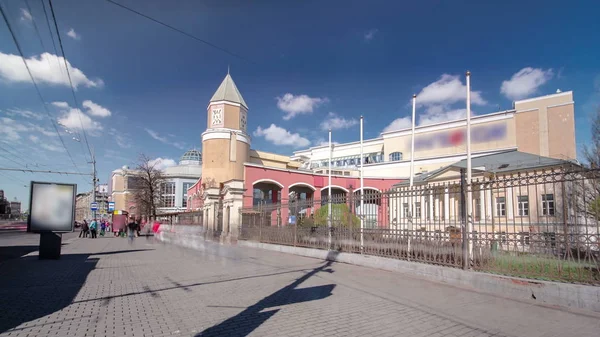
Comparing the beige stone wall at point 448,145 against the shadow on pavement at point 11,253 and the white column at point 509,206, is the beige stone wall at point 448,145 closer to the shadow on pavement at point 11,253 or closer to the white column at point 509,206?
the white column at point 509,206

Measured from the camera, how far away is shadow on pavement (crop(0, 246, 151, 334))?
18.5 feet

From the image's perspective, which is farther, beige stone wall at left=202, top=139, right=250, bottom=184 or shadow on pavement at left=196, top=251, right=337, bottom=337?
beige stone wall at left=202, top=139, right=250, bottom=184

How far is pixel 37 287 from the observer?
7.73 metres

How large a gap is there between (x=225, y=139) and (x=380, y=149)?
32.9 metres

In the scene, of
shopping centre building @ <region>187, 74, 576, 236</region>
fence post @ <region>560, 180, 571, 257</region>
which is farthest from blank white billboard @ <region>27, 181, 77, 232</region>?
fence post @ <region>560, 180, 571, 257</region>

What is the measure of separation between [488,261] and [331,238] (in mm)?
5766

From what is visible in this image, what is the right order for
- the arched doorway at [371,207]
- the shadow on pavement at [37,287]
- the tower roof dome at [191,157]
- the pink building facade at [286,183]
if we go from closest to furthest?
the shadow on pavement at [37,287]
the arched doorway at [371,207]
the pink building facade at [286,183]
the tower roof dome at [191,157]

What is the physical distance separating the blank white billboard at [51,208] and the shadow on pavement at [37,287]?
1.18 metres

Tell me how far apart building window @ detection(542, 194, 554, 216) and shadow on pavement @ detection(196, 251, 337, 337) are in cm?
431

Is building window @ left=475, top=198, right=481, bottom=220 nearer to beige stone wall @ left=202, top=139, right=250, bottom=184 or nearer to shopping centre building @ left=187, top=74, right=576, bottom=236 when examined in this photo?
shopping centre building @ left=187, top=74, right=576, bottom=236

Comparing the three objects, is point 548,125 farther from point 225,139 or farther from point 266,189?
point 225,139

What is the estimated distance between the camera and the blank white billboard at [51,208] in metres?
12.4

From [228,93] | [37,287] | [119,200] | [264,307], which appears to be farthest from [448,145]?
[119,200]

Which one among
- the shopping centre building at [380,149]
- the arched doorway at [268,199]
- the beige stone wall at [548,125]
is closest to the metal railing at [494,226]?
the arched doorway at [268,199]
